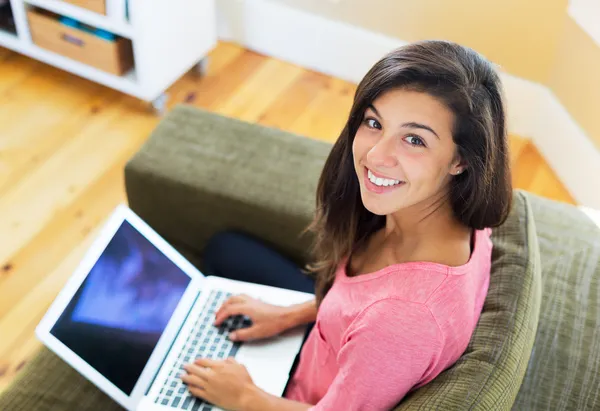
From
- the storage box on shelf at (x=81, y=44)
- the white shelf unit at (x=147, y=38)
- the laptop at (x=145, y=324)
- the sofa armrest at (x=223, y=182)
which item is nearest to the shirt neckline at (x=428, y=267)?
the laptop at (x=145, y=324)

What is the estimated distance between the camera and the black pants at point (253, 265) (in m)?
1.44

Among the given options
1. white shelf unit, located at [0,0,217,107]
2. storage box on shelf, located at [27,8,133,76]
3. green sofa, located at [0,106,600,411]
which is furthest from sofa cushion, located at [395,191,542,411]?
storage box on shelf, located at [27,8,133,76]

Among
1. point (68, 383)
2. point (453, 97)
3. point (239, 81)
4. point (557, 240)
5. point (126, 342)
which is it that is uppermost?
point (453, 97)

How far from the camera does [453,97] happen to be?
868 mm

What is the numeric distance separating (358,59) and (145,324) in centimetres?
168

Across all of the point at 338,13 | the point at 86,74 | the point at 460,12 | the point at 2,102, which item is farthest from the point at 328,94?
the point at 2,102

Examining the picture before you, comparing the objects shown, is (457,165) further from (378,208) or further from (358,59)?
(358,59)

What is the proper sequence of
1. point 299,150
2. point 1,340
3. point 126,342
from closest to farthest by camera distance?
point 126,342
point 299,150
point 1,340

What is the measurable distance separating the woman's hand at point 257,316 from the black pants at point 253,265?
0.46 feet

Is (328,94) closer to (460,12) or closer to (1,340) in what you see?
(460,12)

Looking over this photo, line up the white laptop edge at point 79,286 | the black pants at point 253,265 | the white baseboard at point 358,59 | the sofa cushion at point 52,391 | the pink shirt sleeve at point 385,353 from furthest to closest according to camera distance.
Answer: the white baseboard at point 358,59
the black pants at point 253,265
the sofa cushion at point 52,391
the white laptop edge at point 79,286
the pink shirt sleeve at point 385,353

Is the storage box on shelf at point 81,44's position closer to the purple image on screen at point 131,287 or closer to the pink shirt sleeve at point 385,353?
the purple image on screen at point 131,287

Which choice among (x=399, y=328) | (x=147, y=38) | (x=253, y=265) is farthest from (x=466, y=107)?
(x=147, y=38)

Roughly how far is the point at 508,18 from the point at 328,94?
726mm
